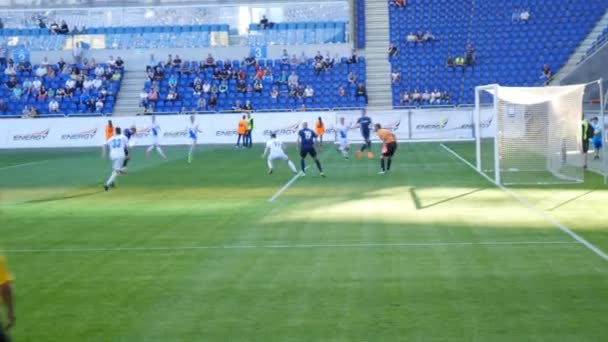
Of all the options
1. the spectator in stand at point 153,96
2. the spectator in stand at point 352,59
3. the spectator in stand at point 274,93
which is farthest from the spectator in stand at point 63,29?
the spectator in stand at point 352,59

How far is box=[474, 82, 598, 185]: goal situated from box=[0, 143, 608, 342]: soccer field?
2.43 metres

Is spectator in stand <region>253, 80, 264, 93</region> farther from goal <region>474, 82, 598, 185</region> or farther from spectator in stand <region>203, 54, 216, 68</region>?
goal <region>474, 82, 598, 185</region>

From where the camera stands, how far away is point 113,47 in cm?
6228

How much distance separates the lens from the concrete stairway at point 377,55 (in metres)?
57.0

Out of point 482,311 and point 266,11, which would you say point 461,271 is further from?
point 266,11

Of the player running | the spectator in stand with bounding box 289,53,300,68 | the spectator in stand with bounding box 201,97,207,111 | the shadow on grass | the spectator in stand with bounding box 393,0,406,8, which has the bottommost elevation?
the shadow on grass

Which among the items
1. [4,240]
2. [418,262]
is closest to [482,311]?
[418,262]

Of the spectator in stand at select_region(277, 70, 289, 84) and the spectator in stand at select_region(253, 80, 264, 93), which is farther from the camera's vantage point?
the spectator in stand at select_region(277, 70, 289, 84)

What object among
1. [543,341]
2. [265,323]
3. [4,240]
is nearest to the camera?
[543,341]

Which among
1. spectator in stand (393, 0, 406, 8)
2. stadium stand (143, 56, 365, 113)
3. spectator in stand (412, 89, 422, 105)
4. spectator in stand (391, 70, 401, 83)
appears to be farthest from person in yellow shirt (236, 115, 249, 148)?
spectator in stand (393, 0, 406, 8)

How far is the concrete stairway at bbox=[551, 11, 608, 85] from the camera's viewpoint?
54625 millimetres

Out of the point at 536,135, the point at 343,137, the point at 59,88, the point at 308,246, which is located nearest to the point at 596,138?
the point at 536,135

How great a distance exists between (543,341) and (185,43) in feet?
177

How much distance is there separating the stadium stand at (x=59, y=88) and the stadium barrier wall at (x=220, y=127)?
2.69 metres
